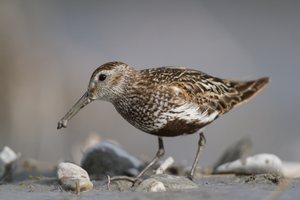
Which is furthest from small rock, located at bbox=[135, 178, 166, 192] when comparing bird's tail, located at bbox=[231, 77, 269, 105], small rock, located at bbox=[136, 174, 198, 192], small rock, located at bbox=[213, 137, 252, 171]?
bird's tail, located at bbox=[231, 77, 269, 105]

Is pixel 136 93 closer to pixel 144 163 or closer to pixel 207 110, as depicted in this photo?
pixel 207 110

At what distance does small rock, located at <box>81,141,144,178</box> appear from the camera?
7289 millimetres

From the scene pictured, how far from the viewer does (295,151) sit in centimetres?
980

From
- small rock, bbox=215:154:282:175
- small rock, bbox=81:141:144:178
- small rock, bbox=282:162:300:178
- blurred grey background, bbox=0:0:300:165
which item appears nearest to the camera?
small rock, bbox=215:154:282:175

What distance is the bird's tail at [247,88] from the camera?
24.5ft

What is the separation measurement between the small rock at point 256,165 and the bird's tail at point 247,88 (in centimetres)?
60

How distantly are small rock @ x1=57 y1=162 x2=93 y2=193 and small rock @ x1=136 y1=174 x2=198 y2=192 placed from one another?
0.38m

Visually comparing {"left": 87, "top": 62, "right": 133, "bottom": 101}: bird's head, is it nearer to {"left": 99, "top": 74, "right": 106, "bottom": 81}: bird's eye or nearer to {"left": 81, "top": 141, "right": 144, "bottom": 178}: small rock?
{"left": 99, "top": 74, "right": 106, "bottom": 81}: bird's eye

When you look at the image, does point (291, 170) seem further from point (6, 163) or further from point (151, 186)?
point (6, 163)

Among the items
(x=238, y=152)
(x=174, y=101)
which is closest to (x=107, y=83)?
(x=174, y=101)

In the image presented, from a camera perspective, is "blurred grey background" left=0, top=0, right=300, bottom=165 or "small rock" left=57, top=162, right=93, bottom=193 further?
"blurred grey background" left=0, top=0, right=300, bottom=165

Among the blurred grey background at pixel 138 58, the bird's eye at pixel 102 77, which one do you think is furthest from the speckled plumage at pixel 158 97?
the blurred grey background at pixel 138 58

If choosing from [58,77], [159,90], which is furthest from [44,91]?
[159,90]

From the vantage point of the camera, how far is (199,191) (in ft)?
19.9
